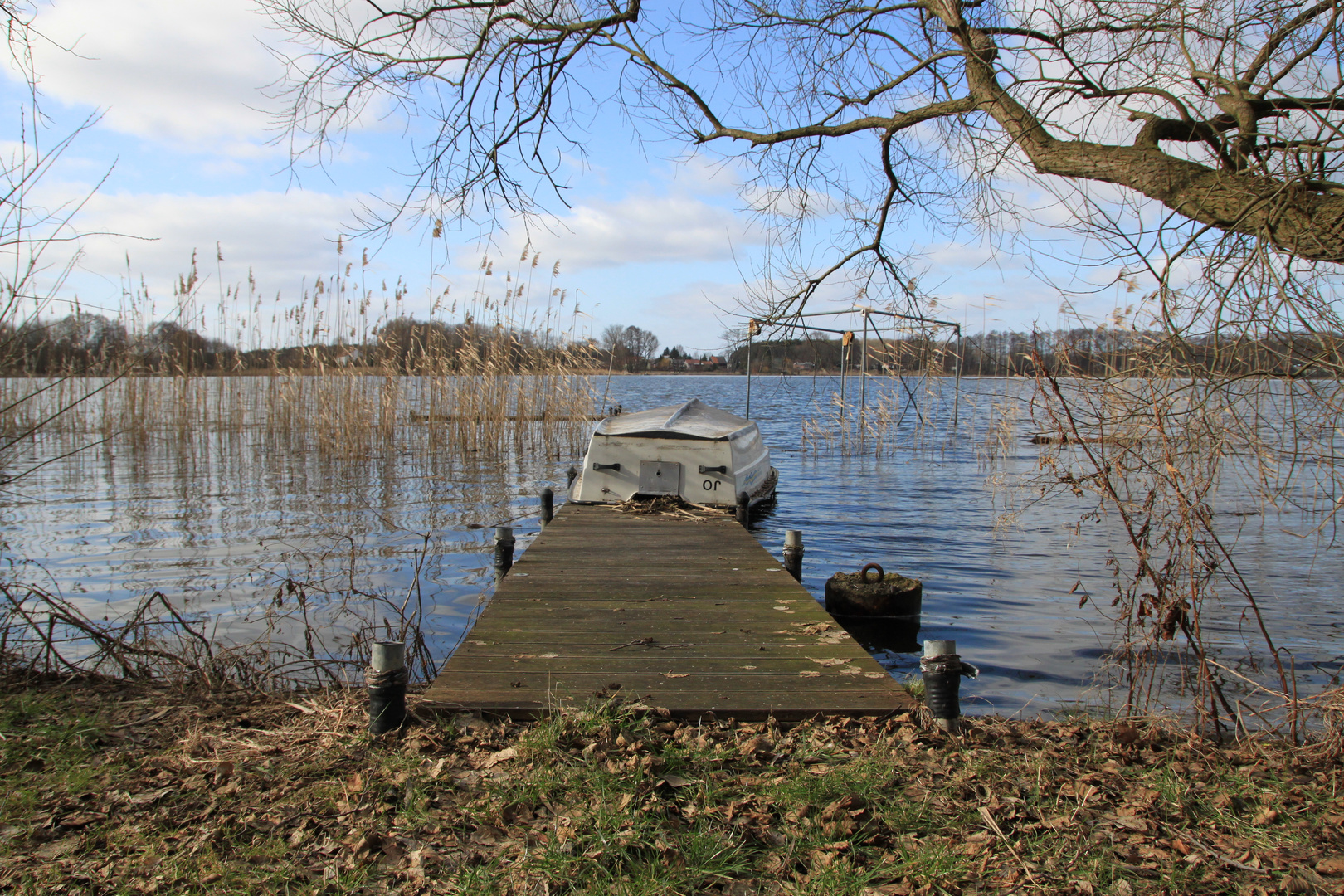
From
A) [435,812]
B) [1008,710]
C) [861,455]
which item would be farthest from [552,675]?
[861,455]

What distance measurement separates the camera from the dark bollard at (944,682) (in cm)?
345

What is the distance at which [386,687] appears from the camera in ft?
11.0

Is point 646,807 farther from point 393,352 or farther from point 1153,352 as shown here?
point 393,352

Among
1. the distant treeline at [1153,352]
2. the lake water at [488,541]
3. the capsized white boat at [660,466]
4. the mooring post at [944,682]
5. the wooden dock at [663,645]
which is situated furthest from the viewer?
the capsized white boat at [660,466]

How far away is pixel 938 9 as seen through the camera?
4.46 meters

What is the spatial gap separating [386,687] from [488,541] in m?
7.04

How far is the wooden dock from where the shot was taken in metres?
3.69

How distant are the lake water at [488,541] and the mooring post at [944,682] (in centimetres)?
139

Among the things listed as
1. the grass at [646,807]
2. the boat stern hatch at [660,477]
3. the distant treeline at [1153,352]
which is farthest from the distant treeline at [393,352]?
the grass at [646,807]

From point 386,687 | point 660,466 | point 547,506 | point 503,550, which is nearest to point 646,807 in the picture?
point 386,687

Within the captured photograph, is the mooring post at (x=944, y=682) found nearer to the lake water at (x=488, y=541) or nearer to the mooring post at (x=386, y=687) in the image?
the lake water at (x=488, y=541)

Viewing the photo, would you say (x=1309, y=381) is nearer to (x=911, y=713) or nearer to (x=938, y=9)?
(x=911, y=713)

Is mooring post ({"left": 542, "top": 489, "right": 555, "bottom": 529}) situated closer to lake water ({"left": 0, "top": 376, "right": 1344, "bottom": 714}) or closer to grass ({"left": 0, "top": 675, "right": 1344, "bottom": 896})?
lake water ({"left": 0, "top": 376, "right": 1344, "bottom": 714})

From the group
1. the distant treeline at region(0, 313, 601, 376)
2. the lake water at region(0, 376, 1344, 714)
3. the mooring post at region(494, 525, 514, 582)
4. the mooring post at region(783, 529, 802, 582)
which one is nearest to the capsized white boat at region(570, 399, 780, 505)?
the lake water at region(0, 376, 1344, 714)
